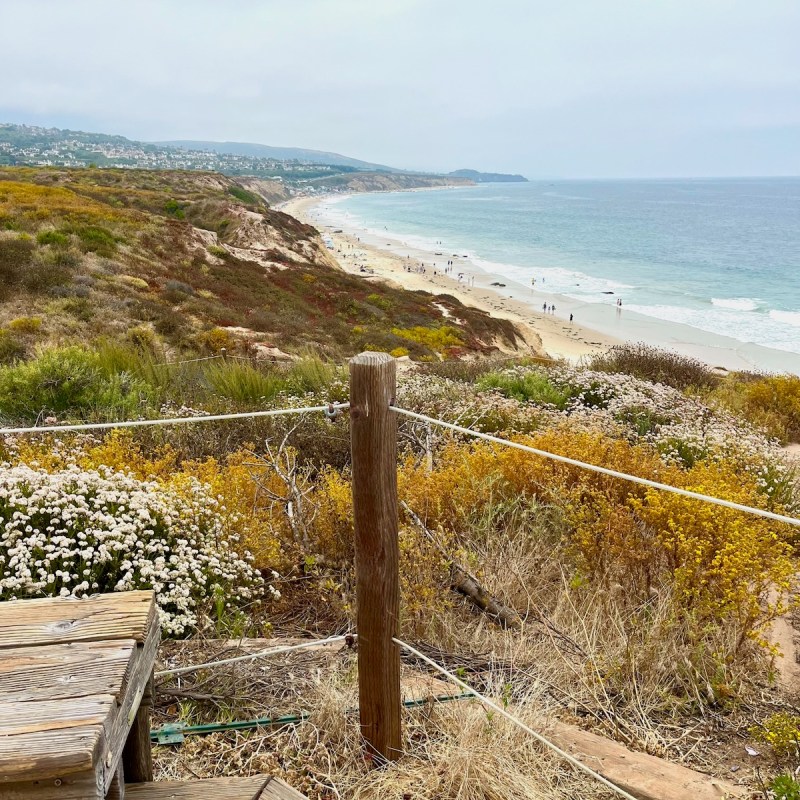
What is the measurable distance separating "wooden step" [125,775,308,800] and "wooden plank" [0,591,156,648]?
0.41 metres

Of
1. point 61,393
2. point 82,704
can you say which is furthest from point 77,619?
point 61,393

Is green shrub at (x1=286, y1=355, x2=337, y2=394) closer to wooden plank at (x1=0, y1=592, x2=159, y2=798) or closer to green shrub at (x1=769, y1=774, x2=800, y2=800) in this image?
green shrub at (x1=769, y1=774, x2=800, y2=800)

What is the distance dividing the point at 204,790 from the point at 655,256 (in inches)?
2601

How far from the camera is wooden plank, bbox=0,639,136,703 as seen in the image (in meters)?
1.31

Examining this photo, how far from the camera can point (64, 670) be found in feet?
4.51

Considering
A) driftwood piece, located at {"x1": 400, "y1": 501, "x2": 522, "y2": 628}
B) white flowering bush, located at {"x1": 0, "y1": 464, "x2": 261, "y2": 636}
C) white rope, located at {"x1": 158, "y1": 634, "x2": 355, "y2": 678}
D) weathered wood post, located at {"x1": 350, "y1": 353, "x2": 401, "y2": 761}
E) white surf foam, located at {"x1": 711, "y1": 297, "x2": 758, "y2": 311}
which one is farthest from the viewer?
white surf foam, located at {"x1": 711, "y1": 297, "x2": 758, "y2": 311}

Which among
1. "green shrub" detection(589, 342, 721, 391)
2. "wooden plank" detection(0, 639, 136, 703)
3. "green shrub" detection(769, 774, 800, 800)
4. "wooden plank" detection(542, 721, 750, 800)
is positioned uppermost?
"wooden plank" detection(0, 639, 136, 703)

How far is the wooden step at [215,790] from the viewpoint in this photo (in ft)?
5.01

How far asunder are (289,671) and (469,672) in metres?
0.83

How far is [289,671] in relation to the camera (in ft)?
9.34

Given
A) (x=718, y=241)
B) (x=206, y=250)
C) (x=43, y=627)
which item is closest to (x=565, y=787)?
(x=43, y=627)

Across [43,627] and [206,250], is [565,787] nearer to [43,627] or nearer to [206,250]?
[43,627]

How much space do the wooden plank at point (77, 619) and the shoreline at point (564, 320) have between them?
20.8 metres

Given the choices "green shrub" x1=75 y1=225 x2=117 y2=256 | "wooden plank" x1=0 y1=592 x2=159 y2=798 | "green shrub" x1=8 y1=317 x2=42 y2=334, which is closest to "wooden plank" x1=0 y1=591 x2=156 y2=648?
"wooden plank" x1=0 y1=592 x2=159 y2=798
